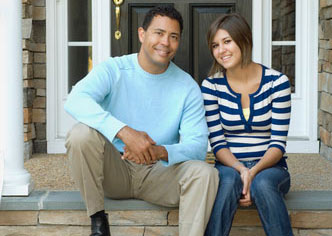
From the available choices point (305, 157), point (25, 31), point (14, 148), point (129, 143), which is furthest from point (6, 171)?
point (305, 157)

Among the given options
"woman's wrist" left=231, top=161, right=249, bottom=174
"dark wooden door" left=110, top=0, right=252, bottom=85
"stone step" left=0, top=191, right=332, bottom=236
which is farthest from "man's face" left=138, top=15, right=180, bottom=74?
"dark wooden door" left=110, top=0, right=252, bottom=85

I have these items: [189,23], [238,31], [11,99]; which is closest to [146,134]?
[238,31]

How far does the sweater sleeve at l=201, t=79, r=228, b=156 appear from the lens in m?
2.97

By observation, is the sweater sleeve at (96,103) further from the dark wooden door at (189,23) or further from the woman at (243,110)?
the dark wooden door at (189,23)

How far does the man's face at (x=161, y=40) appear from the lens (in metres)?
2.94

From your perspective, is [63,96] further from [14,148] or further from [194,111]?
[194,111]

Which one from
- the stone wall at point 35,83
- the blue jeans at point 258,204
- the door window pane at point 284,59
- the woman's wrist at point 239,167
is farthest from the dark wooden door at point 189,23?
the blue jeans at point 258,204

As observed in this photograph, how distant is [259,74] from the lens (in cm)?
299

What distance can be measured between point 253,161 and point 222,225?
39 centimetres

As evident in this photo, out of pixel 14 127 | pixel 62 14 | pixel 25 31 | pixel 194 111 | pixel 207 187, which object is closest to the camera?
pixel 207 187

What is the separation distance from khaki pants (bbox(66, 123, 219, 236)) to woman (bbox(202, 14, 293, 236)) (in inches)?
5.8

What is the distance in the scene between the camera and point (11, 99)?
10.5 feet

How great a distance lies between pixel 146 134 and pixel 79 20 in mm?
2297

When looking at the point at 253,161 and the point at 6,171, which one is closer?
the point at 253,161
